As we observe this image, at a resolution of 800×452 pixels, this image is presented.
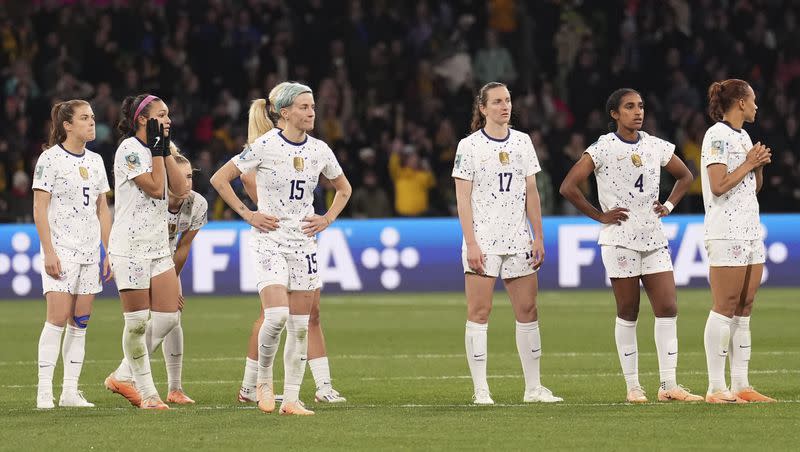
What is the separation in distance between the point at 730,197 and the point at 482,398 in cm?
210

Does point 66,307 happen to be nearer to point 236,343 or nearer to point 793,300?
point 236,343

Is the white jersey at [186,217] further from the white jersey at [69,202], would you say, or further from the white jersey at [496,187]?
the white jersey at [496,187]

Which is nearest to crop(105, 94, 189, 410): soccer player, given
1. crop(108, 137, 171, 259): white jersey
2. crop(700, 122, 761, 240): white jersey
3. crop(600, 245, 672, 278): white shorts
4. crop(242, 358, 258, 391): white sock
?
crop(108, 137, 171, 259): white jersey

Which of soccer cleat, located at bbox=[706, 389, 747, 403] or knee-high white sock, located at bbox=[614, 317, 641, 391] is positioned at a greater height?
knee-high white sock, located at bbox=[614, 317, 641, 391]

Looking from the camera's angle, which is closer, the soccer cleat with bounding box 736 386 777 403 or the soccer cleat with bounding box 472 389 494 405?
the soccer cleat with bounding box 736 386 777 403

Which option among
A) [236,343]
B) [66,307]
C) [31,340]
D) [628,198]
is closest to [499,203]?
[628,198]

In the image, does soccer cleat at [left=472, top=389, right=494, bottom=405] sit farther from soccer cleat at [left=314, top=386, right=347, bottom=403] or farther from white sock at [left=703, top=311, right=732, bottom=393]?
Result: white sock at [left=703, top=311, right=732, bottom=393]

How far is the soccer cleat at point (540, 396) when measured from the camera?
34.8ft

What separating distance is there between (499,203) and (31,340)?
707 cm

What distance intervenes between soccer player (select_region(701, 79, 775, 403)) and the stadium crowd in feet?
41.1

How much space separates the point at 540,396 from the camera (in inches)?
419

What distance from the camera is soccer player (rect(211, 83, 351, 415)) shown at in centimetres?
989

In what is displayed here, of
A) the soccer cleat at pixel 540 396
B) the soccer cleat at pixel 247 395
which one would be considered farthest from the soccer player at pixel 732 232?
the soccer cleat at pixel 247 395

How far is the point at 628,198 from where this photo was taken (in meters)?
10.7
